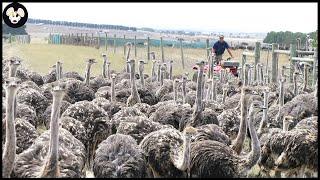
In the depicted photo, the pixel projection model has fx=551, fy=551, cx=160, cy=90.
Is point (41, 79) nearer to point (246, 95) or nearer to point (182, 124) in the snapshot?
point (182, 124)

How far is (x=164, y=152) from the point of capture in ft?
19.4

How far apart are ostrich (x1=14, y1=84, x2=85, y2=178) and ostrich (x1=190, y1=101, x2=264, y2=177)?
3.94 feet

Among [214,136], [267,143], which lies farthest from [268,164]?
[214,136]

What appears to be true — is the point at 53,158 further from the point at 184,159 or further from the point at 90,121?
the point at 90,121

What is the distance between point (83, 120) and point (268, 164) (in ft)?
7.79

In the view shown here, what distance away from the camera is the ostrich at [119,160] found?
17.5 feet

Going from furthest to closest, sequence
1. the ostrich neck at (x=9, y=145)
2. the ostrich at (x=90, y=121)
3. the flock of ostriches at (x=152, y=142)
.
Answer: the ostrich at (x=90, y=121) → the flock of ostriches at (x=152, y=142) → the ostrich neck at (x=9, y=145)

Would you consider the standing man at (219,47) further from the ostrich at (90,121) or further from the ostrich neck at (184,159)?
the ostrich neck at (184,159)

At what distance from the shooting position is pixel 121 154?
217 inches

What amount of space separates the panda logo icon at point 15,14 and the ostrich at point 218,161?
→ 7.33ft

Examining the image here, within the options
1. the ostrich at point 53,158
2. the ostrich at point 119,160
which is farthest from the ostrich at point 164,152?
the ostrich at point 53,158

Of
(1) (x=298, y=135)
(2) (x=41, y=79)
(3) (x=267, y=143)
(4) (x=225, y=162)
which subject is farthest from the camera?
(2) (x=41, y=79)

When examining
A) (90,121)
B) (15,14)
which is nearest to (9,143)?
(15,14)

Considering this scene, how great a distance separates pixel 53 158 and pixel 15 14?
1.58 meters
